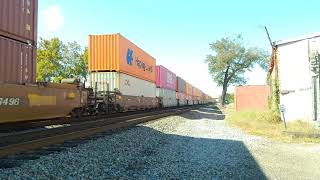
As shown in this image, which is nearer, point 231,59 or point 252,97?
point 252,97

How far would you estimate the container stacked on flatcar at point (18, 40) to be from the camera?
1191 cm

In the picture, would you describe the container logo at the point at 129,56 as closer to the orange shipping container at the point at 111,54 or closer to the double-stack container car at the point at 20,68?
the orange shipping container at the point at 111,54

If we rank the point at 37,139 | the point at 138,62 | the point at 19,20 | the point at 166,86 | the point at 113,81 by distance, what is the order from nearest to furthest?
the point at 37,139 < the point at 19,20 < the point at 113,81 < the point at 138,62 < the point at 166,86

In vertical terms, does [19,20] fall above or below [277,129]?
above

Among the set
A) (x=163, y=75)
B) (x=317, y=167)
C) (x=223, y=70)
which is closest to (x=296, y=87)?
(x=317, y=167)

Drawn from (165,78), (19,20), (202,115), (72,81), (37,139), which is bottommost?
(202,115)

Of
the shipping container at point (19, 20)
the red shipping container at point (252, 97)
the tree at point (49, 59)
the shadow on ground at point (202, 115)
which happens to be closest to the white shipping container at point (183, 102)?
the red shipping container at point (252, 97)

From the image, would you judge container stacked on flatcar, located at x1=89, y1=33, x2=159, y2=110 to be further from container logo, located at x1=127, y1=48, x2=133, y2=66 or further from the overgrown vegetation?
the overgrown vegetation

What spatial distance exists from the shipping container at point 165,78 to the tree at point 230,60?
15.0m

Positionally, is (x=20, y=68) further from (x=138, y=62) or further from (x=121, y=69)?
(x=138, y=62)

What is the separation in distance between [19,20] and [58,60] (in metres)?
50.4

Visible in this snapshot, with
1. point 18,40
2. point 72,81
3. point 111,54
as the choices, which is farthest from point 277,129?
point 111,54

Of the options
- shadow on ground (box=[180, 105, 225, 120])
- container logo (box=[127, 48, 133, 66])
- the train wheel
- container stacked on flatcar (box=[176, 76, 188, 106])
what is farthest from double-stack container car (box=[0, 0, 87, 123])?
container stacked on flatcar (box=[176, 76, 188, 106])

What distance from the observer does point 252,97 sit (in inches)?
1491
